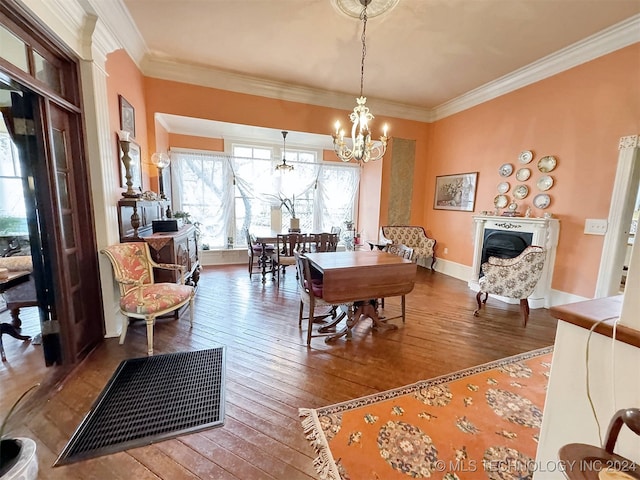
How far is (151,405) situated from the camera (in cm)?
160

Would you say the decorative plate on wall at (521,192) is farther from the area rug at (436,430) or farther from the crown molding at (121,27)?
the crown molding at (121,27)

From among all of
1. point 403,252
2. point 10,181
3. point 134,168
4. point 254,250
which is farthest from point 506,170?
point 10,181

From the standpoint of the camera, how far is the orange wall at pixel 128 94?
95.6 inches

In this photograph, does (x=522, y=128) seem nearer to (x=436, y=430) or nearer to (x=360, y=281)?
(x=360, y=281)

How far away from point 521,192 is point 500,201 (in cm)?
29

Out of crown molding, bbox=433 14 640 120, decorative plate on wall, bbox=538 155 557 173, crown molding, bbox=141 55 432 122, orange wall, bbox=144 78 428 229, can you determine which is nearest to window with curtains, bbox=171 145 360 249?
orange wall, bbox=144 78 428 229

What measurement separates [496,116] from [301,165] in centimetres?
341

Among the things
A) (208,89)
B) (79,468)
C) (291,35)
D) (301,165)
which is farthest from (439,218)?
(79,468)

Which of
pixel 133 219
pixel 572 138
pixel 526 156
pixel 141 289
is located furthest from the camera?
pixel 526 156

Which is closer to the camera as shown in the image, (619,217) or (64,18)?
(64,18)

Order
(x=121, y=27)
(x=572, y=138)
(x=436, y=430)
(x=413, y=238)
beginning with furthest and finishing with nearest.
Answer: (x=413, y=238) → (x=572, y=138) → (x=121, y=27) → (x=436, y=430)

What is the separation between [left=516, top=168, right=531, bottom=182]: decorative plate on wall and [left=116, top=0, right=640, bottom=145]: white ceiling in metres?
1.28

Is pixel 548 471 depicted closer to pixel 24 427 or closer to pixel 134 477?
pixel 134 477

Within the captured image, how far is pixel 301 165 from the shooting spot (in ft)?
18.0
